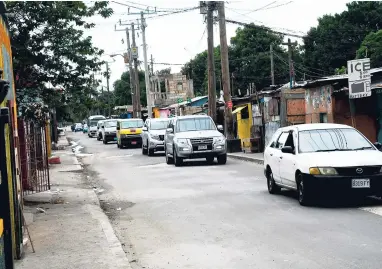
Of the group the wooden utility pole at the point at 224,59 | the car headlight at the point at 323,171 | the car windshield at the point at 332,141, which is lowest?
the car headlight at the point at 323,171

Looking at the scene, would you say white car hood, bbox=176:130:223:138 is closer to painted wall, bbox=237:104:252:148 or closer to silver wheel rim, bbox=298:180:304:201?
painted wall, bbox=237:104:252:148

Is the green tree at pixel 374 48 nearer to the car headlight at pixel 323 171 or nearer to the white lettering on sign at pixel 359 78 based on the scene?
the white lettering on sign at pixel 359 78

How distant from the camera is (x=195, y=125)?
25.6 m

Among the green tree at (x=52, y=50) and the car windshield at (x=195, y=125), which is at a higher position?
the green tree at (x=52, y=50)

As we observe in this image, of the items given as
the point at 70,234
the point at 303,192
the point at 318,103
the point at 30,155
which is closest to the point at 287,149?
the point at 303,192

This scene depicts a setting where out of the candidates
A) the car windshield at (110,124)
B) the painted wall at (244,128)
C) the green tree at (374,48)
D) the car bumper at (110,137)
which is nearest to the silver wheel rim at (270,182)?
the painted wall at (244,128)

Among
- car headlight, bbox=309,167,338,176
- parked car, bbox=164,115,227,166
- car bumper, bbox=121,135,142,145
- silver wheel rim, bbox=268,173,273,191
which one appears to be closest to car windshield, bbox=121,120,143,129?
car bumper, bbox=121,135,142,145

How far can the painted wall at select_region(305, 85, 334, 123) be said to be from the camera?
77.2ft

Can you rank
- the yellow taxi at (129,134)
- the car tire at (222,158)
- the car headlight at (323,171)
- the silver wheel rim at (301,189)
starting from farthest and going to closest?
the yellow taxi at (129,134) < the car tire at (222,158) < the silver wheel rim at (301,189) < the car headlight at (323,171)

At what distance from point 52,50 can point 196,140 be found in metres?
9.40

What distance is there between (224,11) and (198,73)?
6783cm

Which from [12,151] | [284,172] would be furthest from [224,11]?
[12,151]

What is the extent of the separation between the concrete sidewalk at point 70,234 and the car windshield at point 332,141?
430 cm

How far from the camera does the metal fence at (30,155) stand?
15.6 metres
